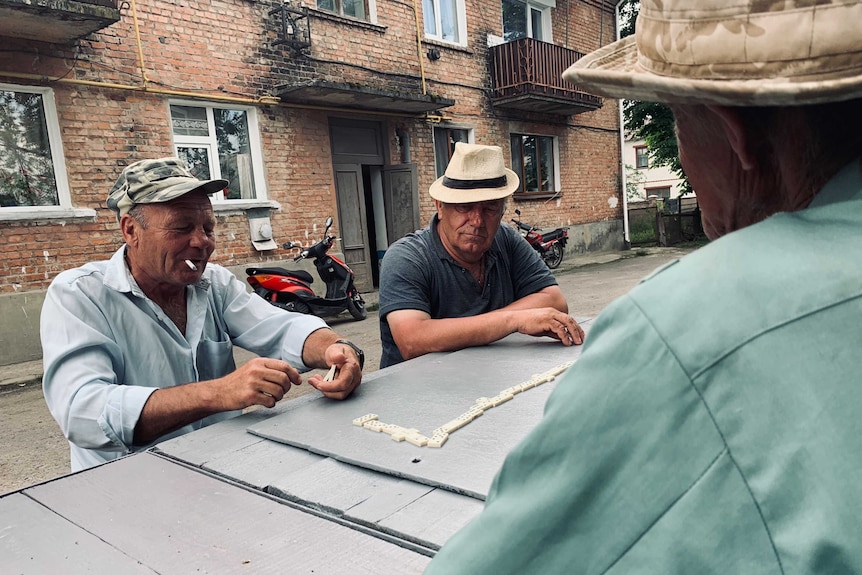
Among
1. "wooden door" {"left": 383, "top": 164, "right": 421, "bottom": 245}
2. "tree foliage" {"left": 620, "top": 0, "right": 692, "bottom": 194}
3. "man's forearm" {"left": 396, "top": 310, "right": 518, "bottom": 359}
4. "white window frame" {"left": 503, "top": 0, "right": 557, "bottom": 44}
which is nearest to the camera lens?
"man's forearm" {"left": 396, "top": 310, "right": 518, "bottom": 359}

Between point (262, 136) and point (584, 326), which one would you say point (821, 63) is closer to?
point (584, 326)

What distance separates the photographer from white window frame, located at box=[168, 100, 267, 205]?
7.83 meters

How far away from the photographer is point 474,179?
2.70 metres

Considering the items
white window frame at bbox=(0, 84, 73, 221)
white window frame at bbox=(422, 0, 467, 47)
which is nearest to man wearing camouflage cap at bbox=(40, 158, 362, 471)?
white window frame at bbox=(0, 84, 73, 221)

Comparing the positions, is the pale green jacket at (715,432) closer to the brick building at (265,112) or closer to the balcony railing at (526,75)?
the brick building at (265,112)

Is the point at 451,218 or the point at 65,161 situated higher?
the point at 65,161

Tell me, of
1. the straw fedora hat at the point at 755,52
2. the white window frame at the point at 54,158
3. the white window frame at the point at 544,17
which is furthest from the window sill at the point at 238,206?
the white window frame at the point at 544,17

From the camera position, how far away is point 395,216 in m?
10.6

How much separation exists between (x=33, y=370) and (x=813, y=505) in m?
6.96

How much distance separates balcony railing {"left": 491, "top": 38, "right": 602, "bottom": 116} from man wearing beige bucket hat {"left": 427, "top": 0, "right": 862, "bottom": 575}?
11743mm

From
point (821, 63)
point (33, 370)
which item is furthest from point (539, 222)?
point (821, 63)

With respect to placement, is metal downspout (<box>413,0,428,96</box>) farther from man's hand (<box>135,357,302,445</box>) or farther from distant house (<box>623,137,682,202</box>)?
distant house (<box>623,137,682,202</box>)

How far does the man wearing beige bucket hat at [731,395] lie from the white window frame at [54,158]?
24.4ft

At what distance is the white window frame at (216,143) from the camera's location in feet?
25.7
